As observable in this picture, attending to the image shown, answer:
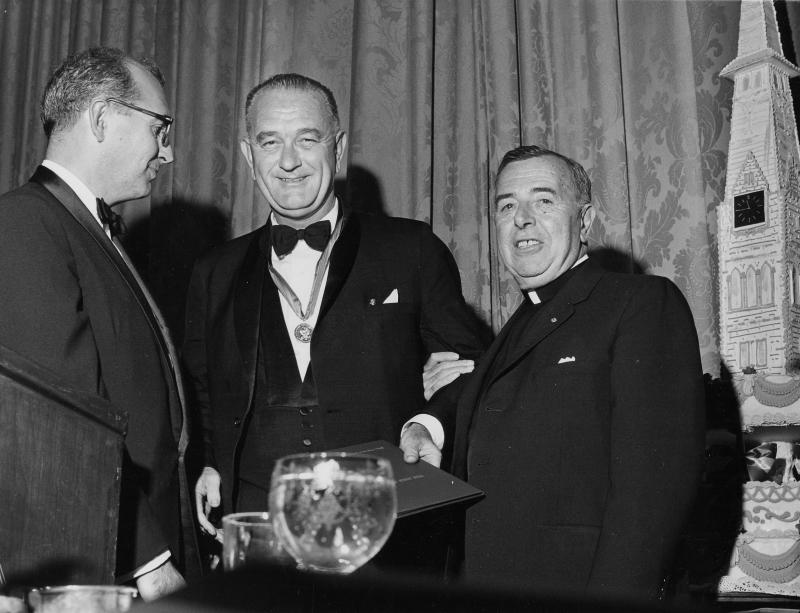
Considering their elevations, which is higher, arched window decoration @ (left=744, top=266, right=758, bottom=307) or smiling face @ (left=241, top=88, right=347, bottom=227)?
smiling face @ (left=241, top=88, right=347, bottom=227)

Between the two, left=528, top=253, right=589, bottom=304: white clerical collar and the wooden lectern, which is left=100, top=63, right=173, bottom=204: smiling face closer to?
left=528, top=253, right=589, bottom=304: white clerical collar

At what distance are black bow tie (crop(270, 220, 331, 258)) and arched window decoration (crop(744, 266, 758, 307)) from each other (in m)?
1.19

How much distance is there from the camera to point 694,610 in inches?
25.3

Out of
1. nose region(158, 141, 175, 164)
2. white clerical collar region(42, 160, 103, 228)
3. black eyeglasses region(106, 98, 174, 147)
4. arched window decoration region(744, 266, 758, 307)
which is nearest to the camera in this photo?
white clerical collar region(42, 160, 103, 228)

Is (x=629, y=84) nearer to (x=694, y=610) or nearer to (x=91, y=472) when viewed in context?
(x=91, y=472)

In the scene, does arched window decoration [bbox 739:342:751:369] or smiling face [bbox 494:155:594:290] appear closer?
smiling face [bbox 494:155:594:290]

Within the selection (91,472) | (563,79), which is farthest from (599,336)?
(563,79)

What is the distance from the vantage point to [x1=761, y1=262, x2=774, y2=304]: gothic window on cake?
8.77 feet

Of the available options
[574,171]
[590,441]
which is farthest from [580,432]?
[574,171]

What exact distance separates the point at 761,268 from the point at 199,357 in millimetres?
1571

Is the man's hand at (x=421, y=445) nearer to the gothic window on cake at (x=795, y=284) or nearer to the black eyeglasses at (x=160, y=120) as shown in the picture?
the black eyeglasses at (x=160, y=120)

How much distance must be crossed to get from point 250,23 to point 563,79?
1357 mm

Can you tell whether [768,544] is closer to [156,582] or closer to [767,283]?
[767,283]

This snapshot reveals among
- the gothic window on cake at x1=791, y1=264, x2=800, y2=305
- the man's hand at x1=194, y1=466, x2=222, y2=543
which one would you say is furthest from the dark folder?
the gothic window on cake at x1=791, y1=264, x2=800, y2=305
